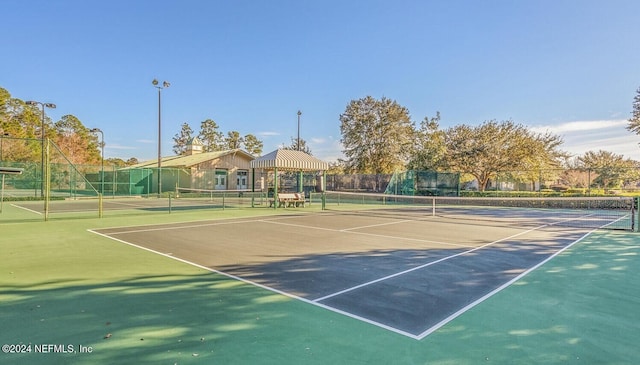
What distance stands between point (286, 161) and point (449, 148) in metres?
17.5

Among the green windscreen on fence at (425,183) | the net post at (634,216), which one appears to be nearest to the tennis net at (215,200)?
the green windscreen on fence at (425,183)

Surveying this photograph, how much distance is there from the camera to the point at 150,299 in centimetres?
420

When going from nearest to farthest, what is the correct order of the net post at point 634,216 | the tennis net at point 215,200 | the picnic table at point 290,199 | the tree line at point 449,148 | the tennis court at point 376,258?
the tennis court at point 376,258 → the net post at point 634,216 → the picnic table at point 290,199 → the tennis net at point 215,200 → the tree line at point 449,148

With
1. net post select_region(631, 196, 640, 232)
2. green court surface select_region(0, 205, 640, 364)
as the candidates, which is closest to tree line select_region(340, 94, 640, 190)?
net post select_region(631, 196, 640, 232)

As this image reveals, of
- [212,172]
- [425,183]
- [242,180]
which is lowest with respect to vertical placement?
[425,183]

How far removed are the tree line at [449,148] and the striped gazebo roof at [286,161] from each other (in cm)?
1491

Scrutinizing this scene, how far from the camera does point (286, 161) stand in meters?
18.8

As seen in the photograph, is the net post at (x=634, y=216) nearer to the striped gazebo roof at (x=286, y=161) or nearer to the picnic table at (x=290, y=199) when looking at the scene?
the striped gazebo roof at (x=286, y=161)

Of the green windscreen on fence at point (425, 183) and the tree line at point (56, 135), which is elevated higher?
the tree line at point (56, 135)

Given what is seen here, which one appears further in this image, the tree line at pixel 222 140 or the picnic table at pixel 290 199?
the tree line at pixel 222 140

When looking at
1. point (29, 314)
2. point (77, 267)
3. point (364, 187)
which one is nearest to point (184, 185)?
point (364, 187)

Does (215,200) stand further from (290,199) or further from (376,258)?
(376,258)

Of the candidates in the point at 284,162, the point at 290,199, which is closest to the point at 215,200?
the point at 290,199

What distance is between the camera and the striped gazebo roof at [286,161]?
61.4 ft
